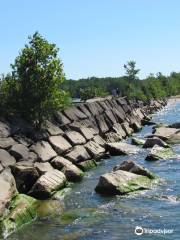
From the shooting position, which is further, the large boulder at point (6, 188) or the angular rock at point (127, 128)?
the angular rock at point (127, 128)

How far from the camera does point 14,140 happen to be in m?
32.8

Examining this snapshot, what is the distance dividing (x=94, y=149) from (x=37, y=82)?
24.0 feet

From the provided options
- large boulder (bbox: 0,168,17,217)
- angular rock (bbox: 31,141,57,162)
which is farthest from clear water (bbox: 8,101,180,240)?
angular rock (bbox: 31,141,57,162)

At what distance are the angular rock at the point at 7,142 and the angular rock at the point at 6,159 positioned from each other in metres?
1.03

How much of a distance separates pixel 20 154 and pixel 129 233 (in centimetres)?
1160

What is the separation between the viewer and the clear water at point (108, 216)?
69.7 feet

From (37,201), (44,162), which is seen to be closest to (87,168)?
(44,162)

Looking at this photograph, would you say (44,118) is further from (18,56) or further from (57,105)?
(18,56)

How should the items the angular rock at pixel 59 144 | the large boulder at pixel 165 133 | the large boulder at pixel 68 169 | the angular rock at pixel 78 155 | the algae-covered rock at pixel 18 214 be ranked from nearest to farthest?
1. the algae-covered rock at pixel 18 214
2. the large boulder at pixel 68 169
3. the angular rock at pixel 78 155
4. the angular rock at pixel 59 144
5. the large boulder at pixel 165 133

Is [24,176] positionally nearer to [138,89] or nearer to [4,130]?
[4,130]

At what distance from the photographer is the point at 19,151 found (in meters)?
30.8

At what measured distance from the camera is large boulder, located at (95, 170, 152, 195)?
2784cm

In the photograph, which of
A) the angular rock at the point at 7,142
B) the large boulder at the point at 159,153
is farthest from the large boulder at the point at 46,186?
the large boulder at the point at 159,153

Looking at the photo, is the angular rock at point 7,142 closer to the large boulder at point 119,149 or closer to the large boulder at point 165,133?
the large boulder at point 119,149
